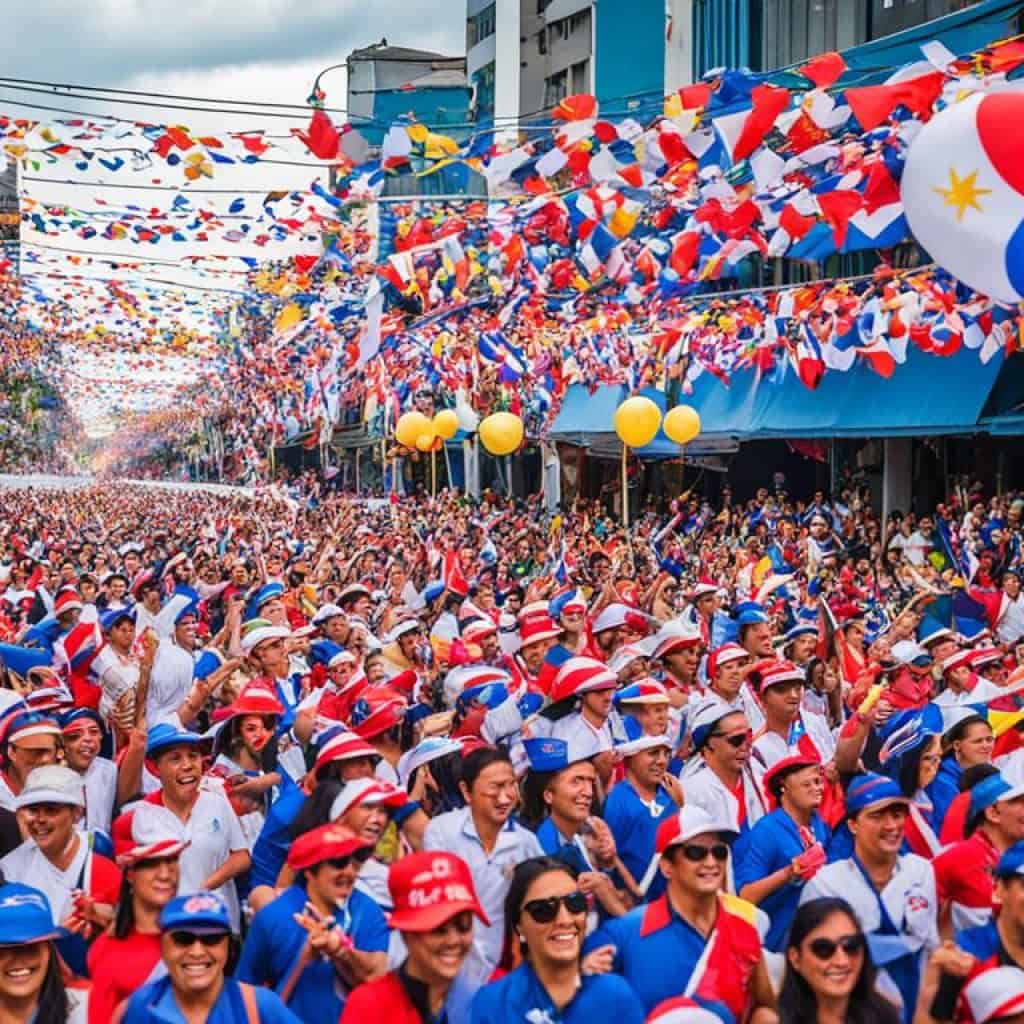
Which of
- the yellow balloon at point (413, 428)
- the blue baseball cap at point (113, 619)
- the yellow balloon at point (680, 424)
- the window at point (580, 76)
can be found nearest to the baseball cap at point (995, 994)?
the blue baseball cap at point (113, 619)

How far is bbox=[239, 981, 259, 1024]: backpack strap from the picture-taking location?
4098 mm

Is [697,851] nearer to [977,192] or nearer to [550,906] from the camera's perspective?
[550,906]

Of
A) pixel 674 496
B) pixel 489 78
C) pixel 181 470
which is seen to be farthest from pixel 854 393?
pixel 181 470

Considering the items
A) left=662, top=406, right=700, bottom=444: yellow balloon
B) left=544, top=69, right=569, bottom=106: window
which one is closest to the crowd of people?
left=662, top=406, right=700, bottom=444: yellow balloon

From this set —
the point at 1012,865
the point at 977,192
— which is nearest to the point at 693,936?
the point at 1012,865

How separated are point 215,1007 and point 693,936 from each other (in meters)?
1.35

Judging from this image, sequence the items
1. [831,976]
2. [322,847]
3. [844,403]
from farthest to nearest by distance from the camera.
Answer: [844,403], [322,847], [831,976]

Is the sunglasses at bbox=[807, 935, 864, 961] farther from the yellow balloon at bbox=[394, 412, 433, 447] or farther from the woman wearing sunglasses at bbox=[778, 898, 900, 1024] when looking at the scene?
the yellow balloon at bbox=[394, 412, 433, 447]

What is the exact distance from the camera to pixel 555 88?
1901 inches

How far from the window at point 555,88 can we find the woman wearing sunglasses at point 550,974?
4489 centimetres

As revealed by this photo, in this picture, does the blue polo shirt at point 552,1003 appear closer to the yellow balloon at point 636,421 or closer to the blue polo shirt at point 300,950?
the blue polo shirt at point 300,950

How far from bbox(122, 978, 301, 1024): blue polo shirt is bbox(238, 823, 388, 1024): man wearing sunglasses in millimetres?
340

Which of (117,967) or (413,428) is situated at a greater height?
(413,428)

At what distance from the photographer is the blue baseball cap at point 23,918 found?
4121 millimetres
